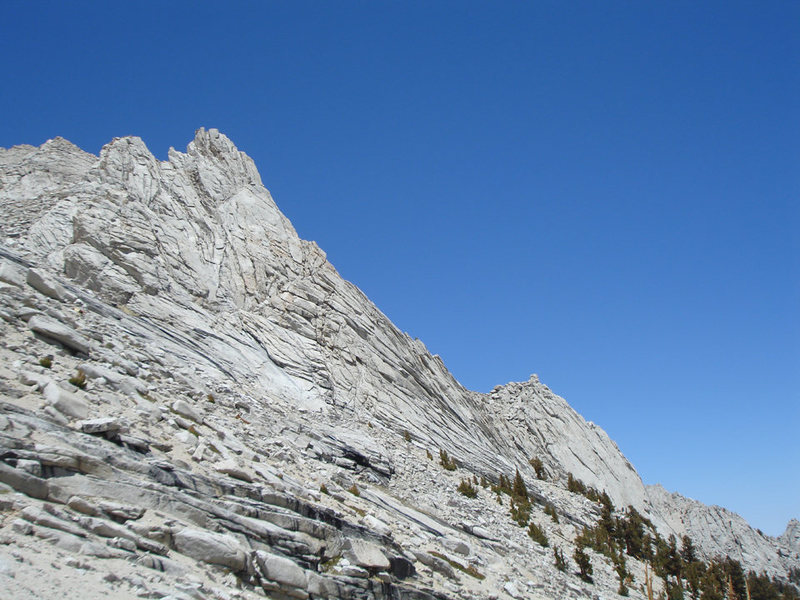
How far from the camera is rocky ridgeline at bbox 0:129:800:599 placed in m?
12.2

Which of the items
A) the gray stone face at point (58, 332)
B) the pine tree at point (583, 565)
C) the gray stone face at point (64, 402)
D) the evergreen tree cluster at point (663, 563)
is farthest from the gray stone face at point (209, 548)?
the evergreen tree cluster at point (663, 563)

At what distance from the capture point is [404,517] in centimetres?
2406

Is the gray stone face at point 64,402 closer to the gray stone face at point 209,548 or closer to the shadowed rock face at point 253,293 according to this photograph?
the gray stone face at point 209,548

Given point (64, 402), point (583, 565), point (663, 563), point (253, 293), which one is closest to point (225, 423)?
point (64, 402)

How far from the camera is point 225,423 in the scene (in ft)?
73.8

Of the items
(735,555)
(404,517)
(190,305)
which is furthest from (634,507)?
(190,305)

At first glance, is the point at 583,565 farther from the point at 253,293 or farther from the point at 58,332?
the point at 253,293

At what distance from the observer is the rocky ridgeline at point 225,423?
1224 centimetres

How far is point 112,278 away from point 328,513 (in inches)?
864

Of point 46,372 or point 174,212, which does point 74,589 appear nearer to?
point 46,372

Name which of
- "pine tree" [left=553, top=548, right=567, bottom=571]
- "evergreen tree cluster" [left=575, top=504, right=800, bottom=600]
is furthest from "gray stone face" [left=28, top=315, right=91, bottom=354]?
"evergreen tree cluster" [left=575, top=504, right=800, bottom=600]

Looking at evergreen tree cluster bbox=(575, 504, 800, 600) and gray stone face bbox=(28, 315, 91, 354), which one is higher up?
evergreen tree cluster bbox=(575, 504, 800, 600)

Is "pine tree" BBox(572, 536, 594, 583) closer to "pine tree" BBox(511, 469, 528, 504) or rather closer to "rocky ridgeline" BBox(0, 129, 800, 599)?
"rocky ridgeline" BBox(0, 129, 800, 599)

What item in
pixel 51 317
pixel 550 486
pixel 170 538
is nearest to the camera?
pixel 170 538
